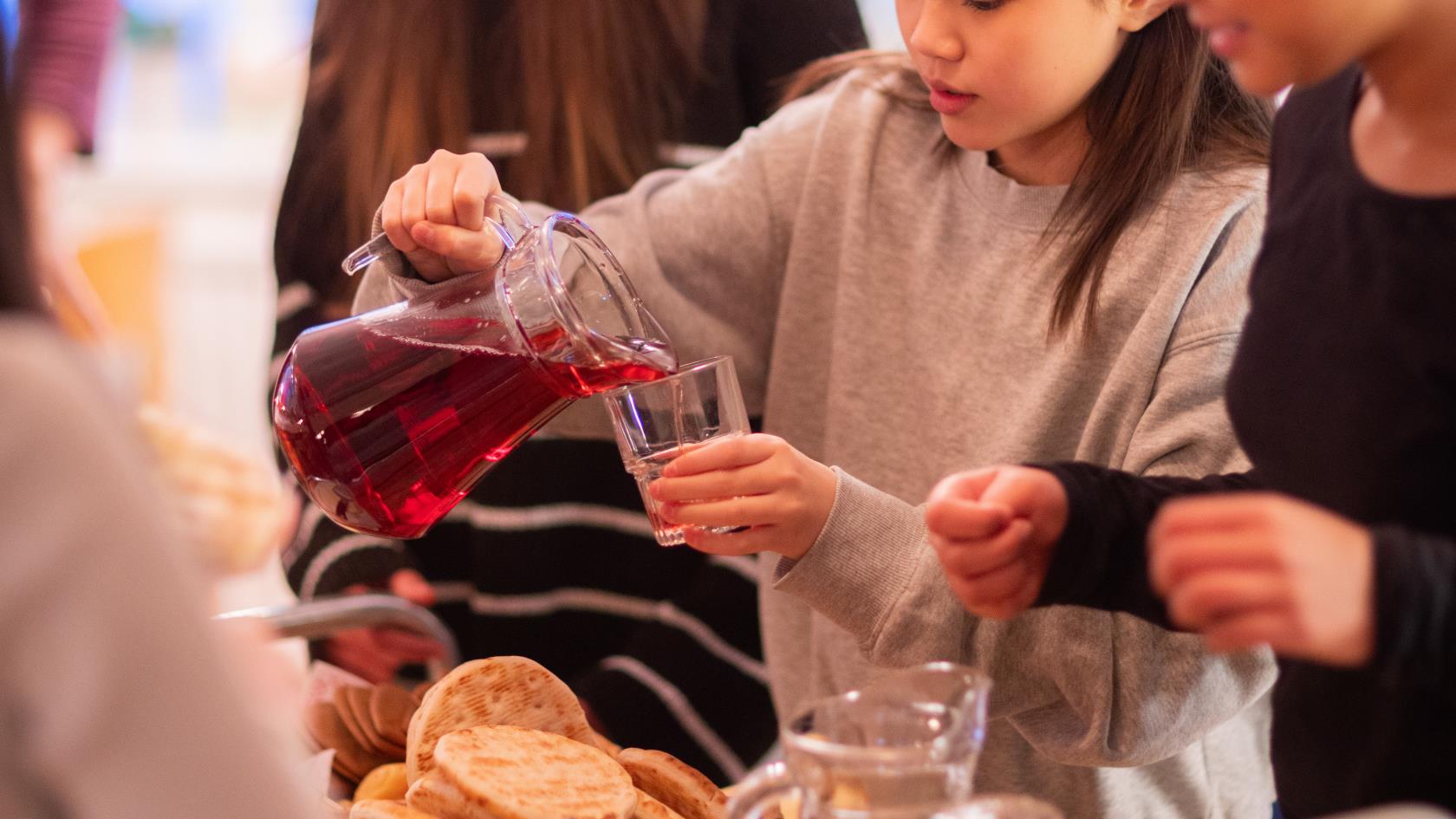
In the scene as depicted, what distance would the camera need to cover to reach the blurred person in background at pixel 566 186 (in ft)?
4.32

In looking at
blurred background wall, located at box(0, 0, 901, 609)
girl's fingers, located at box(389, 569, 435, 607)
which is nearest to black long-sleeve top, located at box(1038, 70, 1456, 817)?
girl's fingers, located at box(389, 569, 435, 607)

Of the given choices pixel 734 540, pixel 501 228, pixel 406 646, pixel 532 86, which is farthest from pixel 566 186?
pixel 734 540

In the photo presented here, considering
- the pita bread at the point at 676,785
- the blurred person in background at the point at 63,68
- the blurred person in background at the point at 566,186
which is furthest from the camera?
the blurred person in background at the point at 63,68

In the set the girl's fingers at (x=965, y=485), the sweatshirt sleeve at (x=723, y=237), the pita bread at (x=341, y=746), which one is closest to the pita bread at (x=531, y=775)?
the pita bread at (x=341, y=746)

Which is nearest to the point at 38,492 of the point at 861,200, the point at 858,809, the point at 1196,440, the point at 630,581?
the point at 858,809

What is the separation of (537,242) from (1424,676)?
0.50m

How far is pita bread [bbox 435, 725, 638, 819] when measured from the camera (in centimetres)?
68

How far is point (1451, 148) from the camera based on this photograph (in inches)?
23.6

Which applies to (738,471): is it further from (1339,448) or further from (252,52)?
(252,52)

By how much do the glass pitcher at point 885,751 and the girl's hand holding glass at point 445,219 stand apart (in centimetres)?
43

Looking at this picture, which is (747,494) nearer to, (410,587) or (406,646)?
(406,646)

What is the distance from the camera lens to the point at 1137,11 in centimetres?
96

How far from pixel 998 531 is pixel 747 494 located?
18cm

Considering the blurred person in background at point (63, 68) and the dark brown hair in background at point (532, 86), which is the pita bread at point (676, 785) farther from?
the blurred person in background at point (63, 68)
